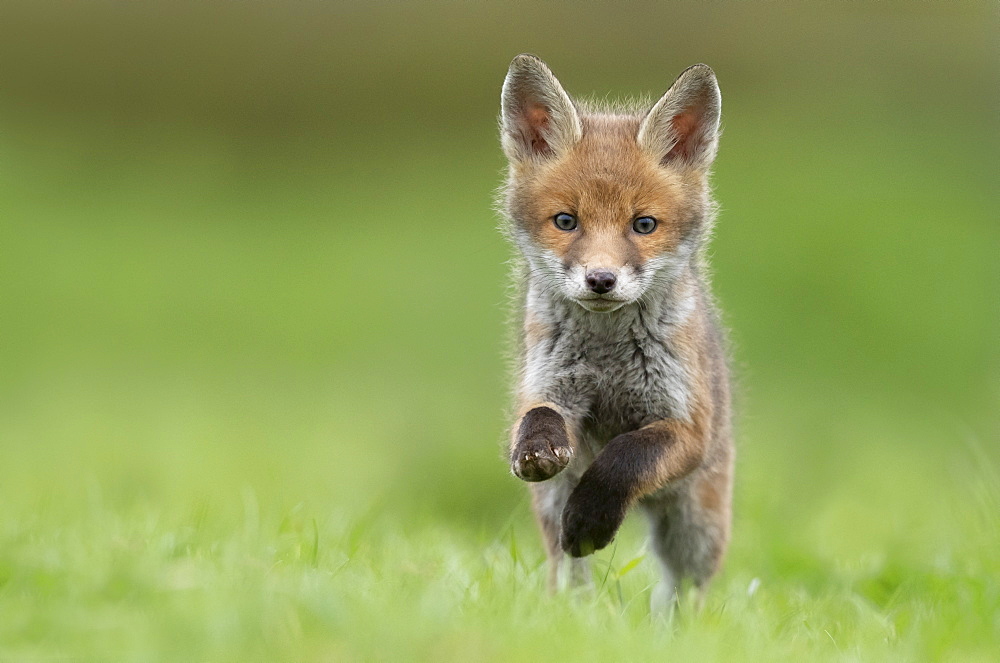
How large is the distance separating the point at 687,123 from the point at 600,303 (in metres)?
1.19

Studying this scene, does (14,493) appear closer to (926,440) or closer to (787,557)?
(787,557)

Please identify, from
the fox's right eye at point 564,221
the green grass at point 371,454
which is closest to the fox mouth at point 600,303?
the fox's right eye at point 564,221

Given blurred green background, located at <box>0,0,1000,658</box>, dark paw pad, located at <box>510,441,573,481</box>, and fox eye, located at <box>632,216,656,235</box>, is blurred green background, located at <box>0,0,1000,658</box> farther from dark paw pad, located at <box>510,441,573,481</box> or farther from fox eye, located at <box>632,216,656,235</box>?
fox eye, located at <box>632,216,656,235</box>

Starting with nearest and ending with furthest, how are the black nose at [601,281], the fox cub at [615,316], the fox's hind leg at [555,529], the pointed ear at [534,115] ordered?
1. the black nose at [601,281]
2. the fox cub at [615,316]
3. the fox's hind leg at [555,529]
4. the pointed ear at [534,115]

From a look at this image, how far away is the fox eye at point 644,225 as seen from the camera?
5.30 meters

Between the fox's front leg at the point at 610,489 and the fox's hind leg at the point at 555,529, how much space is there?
40cm

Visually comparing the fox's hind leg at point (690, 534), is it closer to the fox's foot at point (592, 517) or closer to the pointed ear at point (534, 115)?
the fox's foot at point (592, 517)

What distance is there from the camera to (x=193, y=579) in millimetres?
3850

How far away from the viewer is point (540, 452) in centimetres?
484

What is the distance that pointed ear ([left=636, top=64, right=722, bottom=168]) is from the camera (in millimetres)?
5574

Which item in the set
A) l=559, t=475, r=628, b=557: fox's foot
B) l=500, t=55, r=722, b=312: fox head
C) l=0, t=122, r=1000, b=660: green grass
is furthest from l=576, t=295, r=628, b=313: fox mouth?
l=0, t=122, r=1000, b=660: green grass

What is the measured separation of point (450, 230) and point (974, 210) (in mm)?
7897

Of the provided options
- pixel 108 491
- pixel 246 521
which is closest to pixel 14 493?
pixel 108 491

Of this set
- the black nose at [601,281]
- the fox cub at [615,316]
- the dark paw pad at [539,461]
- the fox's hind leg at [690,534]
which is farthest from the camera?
the fox's hind leg at [690,534]
